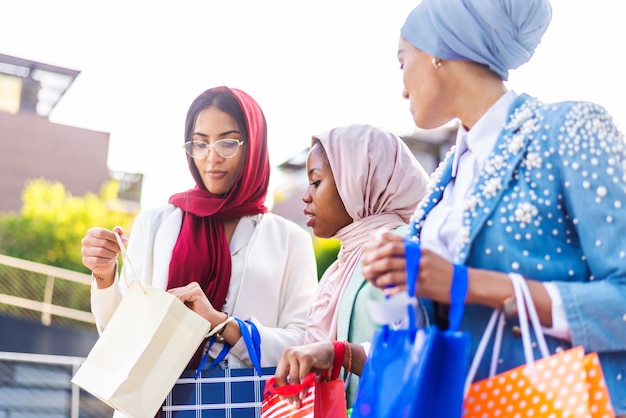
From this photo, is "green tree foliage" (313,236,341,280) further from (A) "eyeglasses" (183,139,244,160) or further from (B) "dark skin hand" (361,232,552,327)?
(B) "dark skin hand" (361,232,552,327)

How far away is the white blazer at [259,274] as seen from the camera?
79.4 inches

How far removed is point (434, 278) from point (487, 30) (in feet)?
1.64

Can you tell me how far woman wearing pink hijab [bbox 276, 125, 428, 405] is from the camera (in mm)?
2021

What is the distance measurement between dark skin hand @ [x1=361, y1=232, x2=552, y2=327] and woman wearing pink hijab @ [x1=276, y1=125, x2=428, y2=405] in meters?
0.81

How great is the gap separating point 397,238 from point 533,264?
0.24 m

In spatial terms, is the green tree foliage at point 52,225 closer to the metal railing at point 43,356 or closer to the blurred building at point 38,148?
the blurred building at point 38,148

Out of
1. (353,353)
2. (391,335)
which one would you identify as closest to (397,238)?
(391,335)

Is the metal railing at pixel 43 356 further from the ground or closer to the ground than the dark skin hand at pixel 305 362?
closer to the ground

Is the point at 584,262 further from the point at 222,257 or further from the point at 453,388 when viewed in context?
the point at 222,257

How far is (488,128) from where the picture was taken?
1386 millimetres

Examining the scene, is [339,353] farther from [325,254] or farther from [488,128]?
[325,254]

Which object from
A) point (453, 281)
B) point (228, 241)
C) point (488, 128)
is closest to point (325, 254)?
point (228, 241)

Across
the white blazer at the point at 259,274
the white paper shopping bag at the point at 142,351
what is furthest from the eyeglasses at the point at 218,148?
the white paper shopping bag at the point at 142,351

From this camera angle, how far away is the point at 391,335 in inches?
47.8
